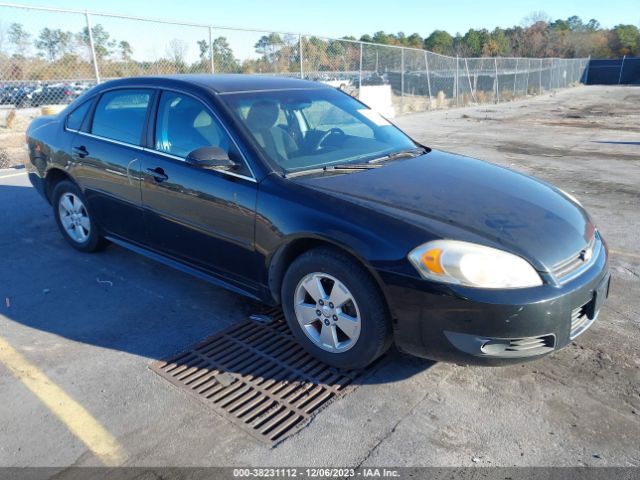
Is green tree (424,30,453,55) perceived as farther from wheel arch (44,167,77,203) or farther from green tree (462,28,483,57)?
wheel arch (44,167,77,203)

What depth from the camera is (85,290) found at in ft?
13.9

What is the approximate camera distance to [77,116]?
476 cm

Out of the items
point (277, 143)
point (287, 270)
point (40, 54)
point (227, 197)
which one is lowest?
point (287, 270)

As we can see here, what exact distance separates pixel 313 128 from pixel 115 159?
1.60 m

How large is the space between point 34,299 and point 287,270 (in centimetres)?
222

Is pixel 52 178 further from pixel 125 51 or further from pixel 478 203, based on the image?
pixel 125 51

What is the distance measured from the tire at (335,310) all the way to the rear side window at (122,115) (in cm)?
188

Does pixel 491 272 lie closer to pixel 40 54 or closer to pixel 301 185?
pixel 301 185

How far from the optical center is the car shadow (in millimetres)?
3469

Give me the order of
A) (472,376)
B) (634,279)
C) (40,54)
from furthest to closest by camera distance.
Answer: (40,54), (634,279), (472,376)

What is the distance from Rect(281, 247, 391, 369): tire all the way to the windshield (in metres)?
0.71

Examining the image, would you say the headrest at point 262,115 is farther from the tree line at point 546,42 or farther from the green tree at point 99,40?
the tree line at point 546,42

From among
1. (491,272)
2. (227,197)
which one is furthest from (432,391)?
(227,197)

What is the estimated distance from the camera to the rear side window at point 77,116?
4695mm
